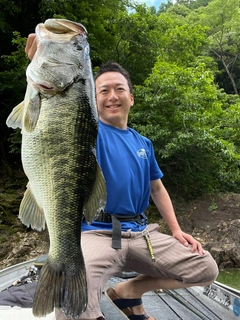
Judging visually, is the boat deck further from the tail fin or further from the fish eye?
the fish eye

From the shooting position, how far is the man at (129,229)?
2211 mm

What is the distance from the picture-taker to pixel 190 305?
3.44 m

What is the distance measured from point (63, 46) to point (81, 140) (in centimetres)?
49

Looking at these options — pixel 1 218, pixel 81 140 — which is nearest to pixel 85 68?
pixel 81 140

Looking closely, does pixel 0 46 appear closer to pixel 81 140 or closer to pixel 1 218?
pixel 1 218

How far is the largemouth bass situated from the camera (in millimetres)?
1673

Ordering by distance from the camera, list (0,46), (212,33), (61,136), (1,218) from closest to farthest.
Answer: (61,136)
(1,218)
(0,46)
(212,33)

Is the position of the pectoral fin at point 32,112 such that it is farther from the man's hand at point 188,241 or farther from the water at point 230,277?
the water at point 230,277

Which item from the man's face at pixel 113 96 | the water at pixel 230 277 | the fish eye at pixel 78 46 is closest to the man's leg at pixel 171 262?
the man's face at pixel 113 96

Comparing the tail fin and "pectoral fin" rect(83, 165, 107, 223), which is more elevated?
"pectoral fin" rect(83, 165, 107, 223)

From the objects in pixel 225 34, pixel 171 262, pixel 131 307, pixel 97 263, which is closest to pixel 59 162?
pixel 97 263

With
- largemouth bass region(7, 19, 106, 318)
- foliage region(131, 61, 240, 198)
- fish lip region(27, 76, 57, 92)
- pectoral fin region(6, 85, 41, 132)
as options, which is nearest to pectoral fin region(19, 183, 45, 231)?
largemouth bass region(7, 19, 106, 318)

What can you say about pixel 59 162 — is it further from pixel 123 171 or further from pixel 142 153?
pixel 142 153

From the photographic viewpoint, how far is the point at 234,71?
25.1m
